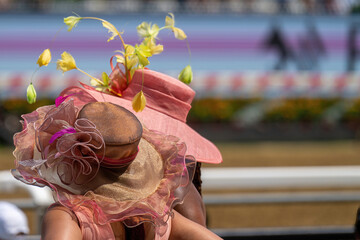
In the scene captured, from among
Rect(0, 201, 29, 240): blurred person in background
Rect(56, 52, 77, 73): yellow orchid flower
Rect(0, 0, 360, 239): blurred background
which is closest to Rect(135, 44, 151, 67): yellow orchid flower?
Rect(56, 52, 77, 73): yellow orchid flower

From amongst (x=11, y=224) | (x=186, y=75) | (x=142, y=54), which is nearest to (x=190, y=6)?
(x=11, y=224)

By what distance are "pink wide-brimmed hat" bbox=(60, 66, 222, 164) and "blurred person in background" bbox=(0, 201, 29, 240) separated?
1254 mm

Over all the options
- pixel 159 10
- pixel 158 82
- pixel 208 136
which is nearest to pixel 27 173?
pixel 158 82

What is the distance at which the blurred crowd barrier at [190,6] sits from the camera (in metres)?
12.8

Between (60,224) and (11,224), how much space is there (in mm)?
1496

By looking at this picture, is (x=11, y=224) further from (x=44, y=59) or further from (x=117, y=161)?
(x=117, y=161)

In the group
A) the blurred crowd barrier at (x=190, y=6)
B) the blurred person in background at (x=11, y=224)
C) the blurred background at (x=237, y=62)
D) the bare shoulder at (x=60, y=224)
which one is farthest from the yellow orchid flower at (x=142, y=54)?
the blurred crowd barrier at (x=190, y=6)

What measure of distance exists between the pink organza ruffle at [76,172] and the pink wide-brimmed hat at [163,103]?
165mm

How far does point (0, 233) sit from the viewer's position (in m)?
2.31

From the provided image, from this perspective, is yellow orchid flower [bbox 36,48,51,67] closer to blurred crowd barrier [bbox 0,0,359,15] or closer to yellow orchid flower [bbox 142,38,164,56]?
yellow orchid flower [bbox 142,38,164,56]

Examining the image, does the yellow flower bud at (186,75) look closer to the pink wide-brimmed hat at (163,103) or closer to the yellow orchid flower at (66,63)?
the pink wide-brimmed hat at (163,103)

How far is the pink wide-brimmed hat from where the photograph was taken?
4.01ft

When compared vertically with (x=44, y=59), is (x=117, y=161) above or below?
below

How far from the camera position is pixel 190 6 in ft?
44.9
